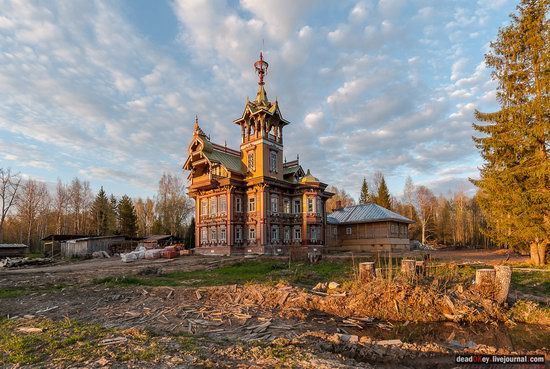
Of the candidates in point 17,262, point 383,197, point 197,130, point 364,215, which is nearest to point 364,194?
point 383,197

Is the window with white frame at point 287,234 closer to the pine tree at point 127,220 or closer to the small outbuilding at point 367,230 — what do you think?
the small outbuilding at point 367,230

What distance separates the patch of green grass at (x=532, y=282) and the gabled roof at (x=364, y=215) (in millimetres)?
21061

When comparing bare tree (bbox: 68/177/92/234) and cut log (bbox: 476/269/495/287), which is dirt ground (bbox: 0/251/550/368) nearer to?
cut log (bbox: 476/269/495/287)

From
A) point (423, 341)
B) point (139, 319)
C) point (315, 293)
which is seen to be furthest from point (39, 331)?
point (423, 341)

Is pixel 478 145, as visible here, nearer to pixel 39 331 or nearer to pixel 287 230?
pixel 287 230

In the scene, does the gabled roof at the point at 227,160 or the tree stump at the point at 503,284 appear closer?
the tree stump at the point at 503,284

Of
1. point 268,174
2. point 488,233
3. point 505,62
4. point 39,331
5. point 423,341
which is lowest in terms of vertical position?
point 423,341

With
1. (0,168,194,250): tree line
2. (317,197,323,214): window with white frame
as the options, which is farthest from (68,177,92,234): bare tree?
(317,197,323,214): window with white frame

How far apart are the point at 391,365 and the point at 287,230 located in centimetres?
2883

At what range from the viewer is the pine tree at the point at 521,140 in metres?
21.1

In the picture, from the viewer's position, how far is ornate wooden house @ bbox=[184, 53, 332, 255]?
33500 millimetres

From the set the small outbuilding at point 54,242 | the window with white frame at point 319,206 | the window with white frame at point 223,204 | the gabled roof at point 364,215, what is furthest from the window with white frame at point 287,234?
the small outbuilding at point 54,242

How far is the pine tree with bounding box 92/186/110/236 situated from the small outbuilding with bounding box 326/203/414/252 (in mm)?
39778

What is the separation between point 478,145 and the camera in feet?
78.5
